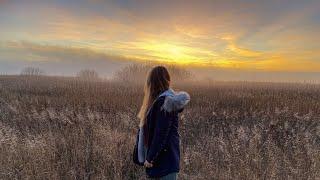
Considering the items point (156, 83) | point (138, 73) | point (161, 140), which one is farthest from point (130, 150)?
point (138, 73)

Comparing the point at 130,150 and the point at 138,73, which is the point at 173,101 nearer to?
the point at 130,150

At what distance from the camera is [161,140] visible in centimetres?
376

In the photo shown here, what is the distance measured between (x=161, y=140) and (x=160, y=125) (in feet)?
0.53

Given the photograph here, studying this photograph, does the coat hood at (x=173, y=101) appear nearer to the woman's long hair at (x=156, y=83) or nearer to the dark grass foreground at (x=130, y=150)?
the woman's long hair at (x=156, y=83)

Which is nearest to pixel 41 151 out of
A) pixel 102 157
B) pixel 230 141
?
pixel 102 157

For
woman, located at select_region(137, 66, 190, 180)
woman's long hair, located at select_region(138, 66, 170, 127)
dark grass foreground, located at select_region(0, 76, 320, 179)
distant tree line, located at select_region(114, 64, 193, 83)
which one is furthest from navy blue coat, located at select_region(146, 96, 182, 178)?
distant tree line, located at select_region(114, 64, 193, 83)

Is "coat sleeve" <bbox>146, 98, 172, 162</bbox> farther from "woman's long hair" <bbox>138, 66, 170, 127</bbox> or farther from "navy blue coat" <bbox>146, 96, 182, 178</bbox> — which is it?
"woman's long hair" <bbox>138, 66, 170, 127</bbox>

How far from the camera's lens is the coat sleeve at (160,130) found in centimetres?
373

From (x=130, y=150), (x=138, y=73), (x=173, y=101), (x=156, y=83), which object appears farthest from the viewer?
(x=138, y=73)

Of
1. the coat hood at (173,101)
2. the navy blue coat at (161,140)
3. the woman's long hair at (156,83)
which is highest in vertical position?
the woman's long hair at (156,83)

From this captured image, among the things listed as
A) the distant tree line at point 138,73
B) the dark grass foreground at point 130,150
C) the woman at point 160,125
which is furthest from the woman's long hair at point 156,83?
the distant tree line at point 138,73

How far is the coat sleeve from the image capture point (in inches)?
147

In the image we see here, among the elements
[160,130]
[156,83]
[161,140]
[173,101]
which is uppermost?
[156,83]

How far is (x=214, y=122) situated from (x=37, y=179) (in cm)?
635
